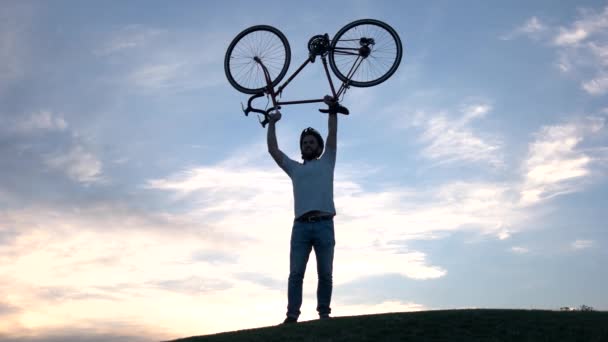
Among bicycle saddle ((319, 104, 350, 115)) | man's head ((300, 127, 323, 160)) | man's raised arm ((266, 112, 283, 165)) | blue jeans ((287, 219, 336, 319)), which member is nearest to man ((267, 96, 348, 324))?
blue jeans ((287, 219, 336, 319))

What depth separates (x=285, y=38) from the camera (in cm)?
1630

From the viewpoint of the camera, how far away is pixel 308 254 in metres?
12.4

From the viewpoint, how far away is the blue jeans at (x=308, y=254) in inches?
484

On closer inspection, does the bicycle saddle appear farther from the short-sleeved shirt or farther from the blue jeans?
the blue jeans

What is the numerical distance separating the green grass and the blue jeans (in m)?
0.56

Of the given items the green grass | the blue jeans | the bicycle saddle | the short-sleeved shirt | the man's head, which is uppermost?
the bicycle saddle

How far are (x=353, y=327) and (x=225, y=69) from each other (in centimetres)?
738

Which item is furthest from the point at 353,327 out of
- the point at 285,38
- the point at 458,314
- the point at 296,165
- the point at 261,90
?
the point at 285,38

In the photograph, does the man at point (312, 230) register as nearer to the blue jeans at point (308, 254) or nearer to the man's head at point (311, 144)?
the blue jeans at point (308, 254)

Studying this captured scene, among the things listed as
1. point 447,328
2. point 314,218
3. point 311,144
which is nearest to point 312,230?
point 314,218

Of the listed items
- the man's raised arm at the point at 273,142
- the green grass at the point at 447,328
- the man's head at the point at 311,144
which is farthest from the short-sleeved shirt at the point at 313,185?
the green grass at the point at 447,328

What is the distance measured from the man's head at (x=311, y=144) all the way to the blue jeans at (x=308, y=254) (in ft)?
4.24

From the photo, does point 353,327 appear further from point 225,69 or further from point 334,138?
point 225,69

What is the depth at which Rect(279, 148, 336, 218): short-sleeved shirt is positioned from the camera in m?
12.3
